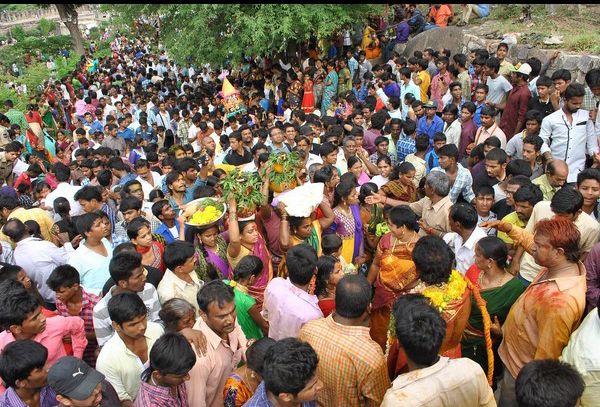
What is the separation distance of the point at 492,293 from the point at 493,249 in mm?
347

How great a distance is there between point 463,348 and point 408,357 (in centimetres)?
117

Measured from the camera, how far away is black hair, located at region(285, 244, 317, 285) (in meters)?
3.86

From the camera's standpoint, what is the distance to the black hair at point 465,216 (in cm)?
437

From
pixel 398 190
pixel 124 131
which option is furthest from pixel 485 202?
Result: pixel 124 131

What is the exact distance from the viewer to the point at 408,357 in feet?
9.53

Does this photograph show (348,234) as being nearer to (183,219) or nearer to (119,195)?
(183,219)

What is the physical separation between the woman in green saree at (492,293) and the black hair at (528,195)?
3.19ft

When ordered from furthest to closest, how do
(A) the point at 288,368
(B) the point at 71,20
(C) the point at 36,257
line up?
(B) the point at 71,20 < (C) the point at 36,257 < (A) the point at 288,368

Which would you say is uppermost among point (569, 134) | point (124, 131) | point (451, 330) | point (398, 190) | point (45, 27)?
point (451, 330)

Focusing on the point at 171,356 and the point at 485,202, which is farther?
the point at 485,202

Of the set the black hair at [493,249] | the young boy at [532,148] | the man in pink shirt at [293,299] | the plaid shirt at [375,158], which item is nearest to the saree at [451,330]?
the black hair at [493,249]

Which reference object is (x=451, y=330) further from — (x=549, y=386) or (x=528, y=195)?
(x=528, y=195)

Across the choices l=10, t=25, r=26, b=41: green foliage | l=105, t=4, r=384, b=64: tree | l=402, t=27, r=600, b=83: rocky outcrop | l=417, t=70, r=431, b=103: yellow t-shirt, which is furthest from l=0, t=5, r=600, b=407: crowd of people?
l=10, t=25, r=26, b=41: green foliage

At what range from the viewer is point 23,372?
3182 millimetres
